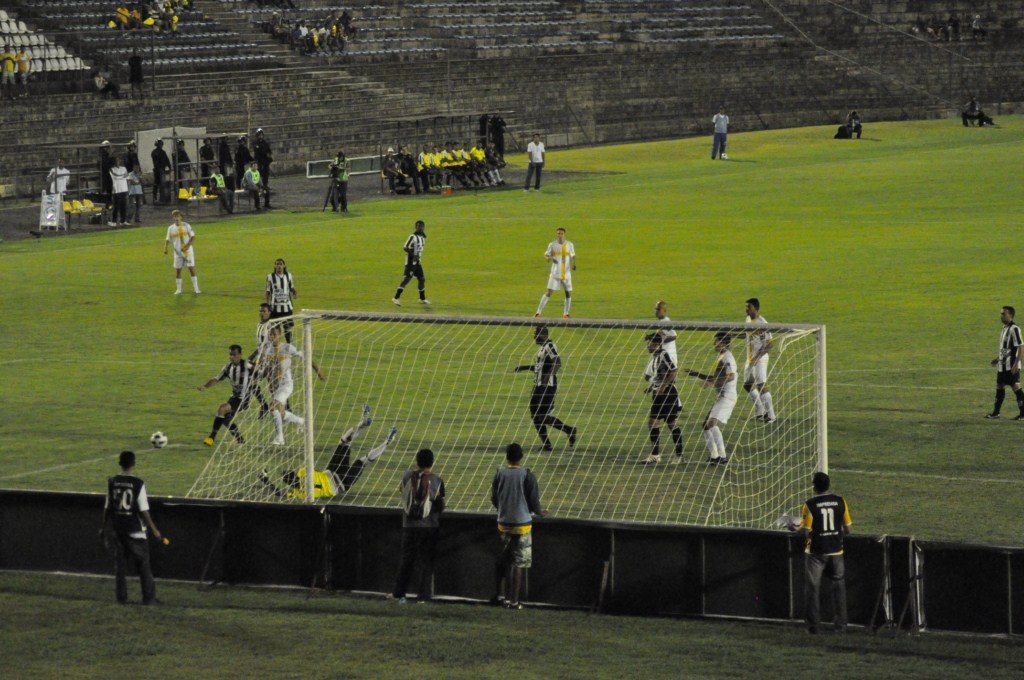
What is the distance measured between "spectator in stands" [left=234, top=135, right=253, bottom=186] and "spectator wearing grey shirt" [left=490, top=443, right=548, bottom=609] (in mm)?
35452

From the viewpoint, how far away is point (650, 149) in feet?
212

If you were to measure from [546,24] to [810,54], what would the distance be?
14490 millimetres

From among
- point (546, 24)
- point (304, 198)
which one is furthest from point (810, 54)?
point (304, 198)

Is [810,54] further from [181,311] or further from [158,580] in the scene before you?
[158,580]

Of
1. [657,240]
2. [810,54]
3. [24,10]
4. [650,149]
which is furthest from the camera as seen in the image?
[810,54]

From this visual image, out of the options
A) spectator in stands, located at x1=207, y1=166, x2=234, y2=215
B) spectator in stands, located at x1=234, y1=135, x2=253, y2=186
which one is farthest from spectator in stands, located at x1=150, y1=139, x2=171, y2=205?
spectator in stands, located at x1=234, y1=135, x2=253, y2=186

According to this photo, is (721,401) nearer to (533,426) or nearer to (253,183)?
(533,426)

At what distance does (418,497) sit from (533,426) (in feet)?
24.9

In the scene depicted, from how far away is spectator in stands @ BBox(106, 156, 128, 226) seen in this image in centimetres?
4478

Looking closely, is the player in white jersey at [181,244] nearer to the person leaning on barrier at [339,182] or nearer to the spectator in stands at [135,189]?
the spectator in stands at [135,189]

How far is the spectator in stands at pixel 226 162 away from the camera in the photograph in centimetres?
4781

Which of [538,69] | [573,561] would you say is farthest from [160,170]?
Answer: [573,561]

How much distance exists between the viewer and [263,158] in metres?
48.3

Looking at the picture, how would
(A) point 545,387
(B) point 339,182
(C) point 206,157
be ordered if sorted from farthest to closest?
(C) point 206,157 → (B) point 339,182 → (A) point 545,387
